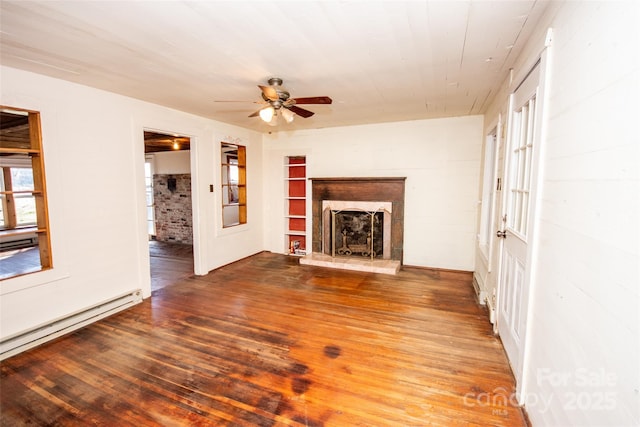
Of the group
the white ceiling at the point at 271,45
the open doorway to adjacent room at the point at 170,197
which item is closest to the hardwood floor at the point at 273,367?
the white ceiling at the point at 271,45

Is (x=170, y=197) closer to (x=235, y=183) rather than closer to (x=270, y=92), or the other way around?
(x=235, y=183)

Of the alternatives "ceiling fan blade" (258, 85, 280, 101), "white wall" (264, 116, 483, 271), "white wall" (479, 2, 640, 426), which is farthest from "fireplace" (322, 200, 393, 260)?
"white wall" (479, 2, 640, 426)

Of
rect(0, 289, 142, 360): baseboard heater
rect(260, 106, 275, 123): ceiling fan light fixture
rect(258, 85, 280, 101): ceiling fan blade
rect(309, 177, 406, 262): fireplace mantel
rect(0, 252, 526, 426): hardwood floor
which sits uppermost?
rect(258, 85, 280, 101): ceiling fan blade

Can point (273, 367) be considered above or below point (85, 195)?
below

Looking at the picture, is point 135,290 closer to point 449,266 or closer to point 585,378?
point 585,378

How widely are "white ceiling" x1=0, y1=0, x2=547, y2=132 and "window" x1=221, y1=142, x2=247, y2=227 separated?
207cm

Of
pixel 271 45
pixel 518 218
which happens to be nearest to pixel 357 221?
pixel 518 218

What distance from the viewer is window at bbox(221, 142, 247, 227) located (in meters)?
5.48

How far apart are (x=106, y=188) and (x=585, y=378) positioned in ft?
13.8

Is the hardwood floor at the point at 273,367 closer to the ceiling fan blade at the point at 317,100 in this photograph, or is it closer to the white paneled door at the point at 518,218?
the white paneled door at the point at 518,218

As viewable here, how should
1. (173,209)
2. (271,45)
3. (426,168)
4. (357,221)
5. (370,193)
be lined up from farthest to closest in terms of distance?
(173,209) → (357,221) → (370,193) → (426,168) → (271,45)

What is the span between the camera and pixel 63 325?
9.43 ft

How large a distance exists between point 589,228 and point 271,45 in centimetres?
226

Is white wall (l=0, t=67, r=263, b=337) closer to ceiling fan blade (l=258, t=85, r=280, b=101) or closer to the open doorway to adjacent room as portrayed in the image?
ceiling fan blade (l=258, t=85, r=280, b=101)
